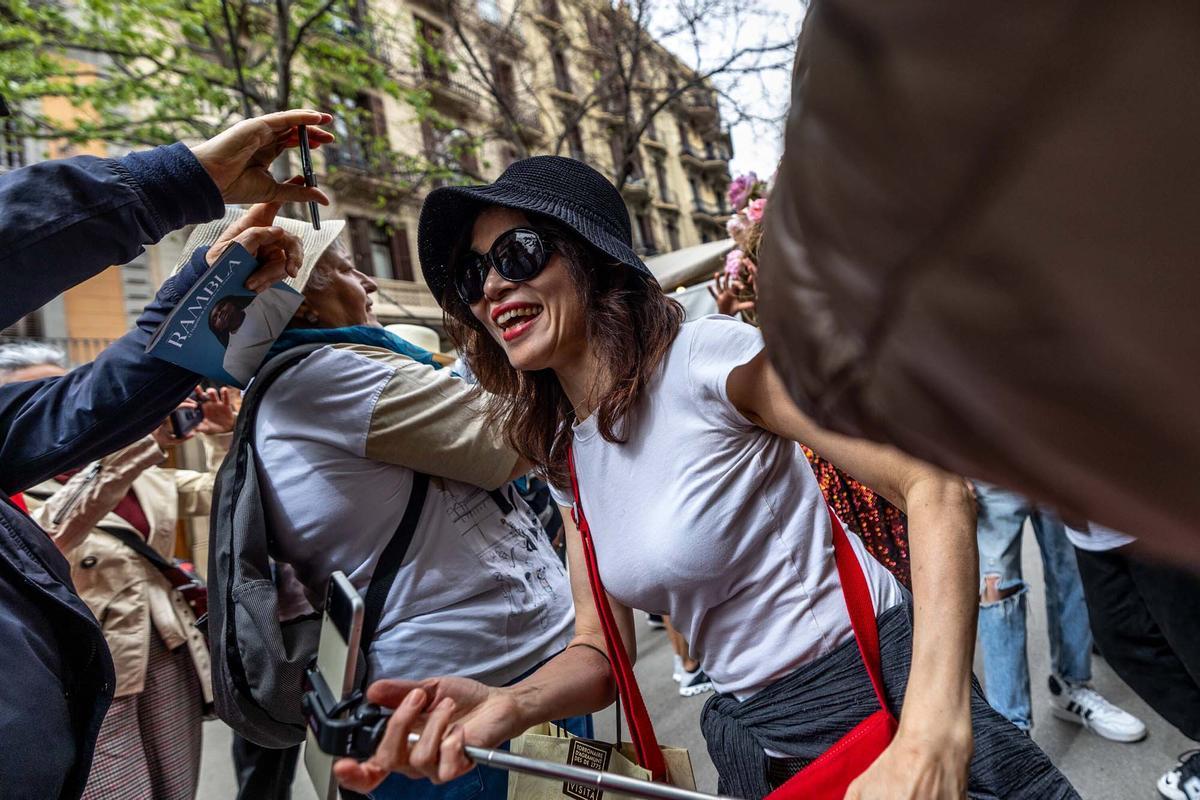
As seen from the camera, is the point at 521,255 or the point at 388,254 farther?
the point at 388,254

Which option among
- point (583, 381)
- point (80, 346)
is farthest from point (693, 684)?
point (80, 346)

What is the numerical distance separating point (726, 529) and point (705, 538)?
41 mm

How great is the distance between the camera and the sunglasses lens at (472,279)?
1.71 m

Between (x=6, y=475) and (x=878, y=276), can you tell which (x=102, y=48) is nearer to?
(x=6, y=475)

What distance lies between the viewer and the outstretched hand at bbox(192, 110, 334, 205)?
4.81 feet

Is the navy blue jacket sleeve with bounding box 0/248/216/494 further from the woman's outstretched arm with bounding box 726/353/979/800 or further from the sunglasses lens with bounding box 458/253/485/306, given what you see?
the woman's outstretched arm with bounding box 726/353/979/800

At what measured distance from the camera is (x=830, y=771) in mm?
1143

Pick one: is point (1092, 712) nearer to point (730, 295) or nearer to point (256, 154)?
point (730, 295)

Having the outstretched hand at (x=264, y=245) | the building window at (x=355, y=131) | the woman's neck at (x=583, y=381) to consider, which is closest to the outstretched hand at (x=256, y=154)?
the outstretched hand at (x=264, y=245)

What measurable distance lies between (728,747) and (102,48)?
32.2 ft

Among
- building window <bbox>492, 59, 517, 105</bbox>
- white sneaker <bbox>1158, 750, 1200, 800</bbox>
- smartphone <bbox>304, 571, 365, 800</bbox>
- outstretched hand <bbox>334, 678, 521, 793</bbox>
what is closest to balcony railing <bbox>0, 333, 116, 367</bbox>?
building window <bbox>492, 59, 517, 105</bbox>

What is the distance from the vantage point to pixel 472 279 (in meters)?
1.74

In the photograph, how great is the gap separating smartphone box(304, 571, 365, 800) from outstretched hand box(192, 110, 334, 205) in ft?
3.19

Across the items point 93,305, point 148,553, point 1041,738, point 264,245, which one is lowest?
point 1041,738
